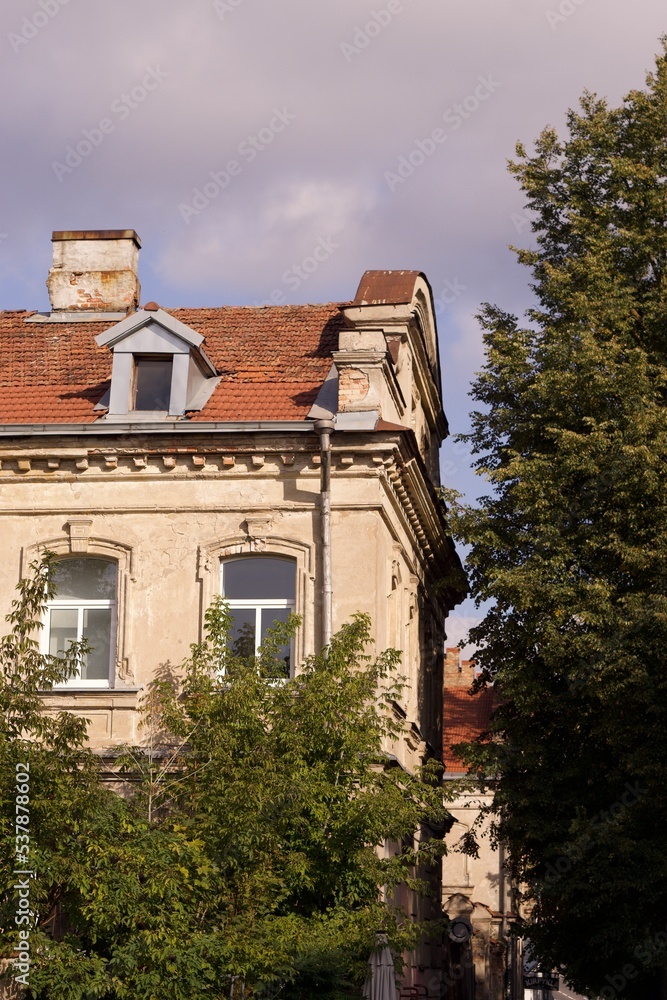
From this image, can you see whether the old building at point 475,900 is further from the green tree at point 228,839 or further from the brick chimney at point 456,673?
the green tree at point 228,839

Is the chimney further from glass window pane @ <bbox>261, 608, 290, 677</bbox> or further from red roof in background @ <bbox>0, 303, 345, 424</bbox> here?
glass window pane @ <bbox>261, 608, 290, 677</bbox>

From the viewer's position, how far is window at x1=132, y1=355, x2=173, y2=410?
64.1ft

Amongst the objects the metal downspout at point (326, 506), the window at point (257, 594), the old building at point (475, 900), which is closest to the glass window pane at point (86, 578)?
the window at point (257, 594)

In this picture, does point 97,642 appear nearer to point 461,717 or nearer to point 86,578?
point 86,578

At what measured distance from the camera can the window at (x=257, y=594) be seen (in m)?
18.3

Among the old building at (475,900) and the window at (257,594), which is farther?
the old building at (475,900)

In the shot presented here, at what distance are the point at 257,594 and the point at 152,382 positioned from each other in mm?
3573

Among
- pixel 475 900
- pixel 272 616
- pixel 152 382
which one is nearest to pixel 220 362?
pixel 152 382

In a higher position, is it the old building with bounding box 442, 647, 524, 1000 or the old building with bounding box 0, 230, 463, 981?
the old building with bounding box 0, 230, 463, 981

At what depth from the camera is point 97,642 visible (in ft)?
61.1

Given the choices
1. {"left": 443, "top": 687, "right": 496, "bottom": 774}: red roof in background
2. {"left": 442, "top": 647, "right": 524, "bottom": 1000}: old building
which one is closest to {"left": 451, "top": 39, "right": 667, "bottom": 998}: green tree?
{"left": 442, "top": 647, "right": 524, "bottom": 1000}: old building

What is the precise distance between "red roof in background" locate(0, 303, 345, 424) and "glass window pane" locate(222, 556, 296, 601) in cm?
202

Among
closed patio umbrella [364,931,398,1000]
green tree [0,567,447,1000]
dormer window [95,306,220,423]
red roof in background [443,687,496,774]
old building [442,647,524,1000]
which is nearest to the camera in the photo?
green tree [0,567,447,1000]

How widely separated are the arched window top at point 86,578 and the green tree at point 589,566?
17.0 ft
